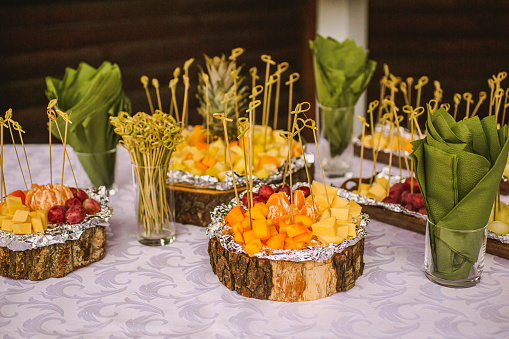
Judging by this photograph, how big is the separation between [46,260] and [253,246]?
586mm

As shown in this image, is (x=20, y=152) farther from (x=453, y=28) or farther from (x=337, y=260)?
(x=453, y=28)

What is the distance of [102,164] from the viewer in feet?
7.05

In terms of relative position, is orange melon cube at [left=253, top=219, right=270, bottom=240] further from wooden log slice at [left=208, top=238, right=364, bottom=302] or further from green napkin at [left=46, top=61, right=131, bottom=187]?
green napkin at [left=46, top=61, right=131, bottom=187]

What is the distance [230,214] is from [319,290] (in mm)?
309

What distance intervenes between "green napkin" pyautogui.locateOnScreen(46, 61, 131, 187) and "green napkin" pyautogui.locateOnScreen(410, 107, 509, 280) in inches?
45.0

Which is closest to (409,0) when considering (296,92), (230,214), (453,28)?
(453,28)

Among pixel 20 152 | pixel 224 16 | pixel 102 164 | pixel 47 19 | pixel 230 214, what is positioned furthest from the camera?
pixel 224 16

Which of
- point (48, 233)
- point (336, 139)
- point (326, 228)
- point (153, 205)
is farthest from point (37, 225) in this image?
point (336, 139)

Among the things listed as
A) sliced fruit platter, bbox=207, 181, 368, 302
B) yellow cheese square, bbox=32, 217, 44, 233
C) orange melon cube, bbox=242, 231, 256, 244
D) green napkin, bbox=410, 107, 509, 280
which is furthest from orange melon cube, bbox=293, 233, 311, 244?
yellow cheese square, bbox=32, 217, 44, 233

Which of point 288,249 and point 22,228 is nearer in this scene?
point 288,249

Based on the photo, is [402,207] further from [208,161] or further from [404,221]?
[208,161]

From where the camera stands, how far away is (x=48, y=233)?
1580mm

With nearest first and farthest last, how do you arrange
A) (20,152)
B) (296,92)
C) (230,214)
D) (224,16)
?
(230,214) → (20,152) → (224,16) → (296,92)

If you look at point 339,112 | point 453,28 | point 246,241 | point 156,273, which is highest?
point 453,28
